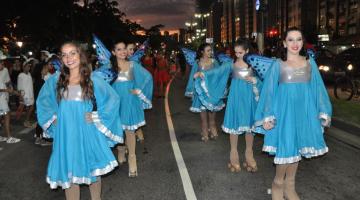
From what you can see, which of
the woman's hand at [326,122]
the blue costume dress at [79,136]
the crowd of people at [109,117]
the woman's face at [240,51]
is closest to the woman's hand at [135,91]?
the woman's face at [240,51]

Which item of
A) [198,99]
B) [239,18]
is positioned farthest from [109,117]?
[239,18]

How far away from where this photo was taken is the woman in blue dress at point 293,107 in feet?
14.8

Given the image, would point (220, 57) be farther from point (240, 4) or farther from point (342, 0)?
point (240, 4)

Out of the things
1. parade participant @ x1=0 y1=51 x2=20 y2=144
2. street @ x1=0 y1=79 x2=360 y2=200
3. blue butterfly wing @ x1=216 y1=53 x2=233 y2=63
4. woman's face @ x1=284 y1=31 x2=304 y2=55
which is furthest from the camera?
parade participant @ x1=0 y1=51 x2=20 y2=144

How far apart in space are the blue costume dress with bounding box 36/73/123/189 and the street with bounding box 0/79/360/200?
139 centimetres

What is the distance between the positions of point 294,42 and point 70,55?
2.27m

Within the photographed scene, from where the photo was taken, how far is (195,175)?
6391 millimetres

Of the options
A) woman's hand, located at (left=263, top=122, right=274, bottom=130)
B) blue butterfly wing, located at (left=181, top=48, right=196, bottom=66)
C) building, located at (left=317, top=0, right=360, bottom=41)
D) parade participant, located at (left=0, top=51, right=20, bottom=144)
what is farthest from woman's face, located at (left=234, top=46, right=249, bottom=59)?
building, located at (left=317, top=0, right=360, bottom=41)

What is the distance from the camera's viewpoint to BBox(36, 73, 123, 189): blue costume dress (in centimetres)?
420

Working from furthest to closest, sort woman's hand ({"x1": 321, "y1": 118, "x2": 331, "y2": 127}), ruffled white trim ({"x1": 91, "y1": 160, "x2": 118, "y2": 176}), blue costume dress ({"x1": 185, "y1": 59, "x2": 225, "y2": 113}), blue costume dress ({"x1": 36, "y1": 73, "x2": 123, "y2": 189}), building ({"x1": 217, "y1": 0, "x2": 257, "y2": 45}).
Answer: building ({"x1": 217, "y1": 0, "x2": 257, "y2": 45}) → blue costume dress ({"x1": 185, "y1": 59, "x2": 225, "y2": 113}) → woman's hand ({"x1": 321, "y1": 118, "x2": 331, "y2": 127}) → ruffled white trim ({"x1": 91, "y1": 160, "x2": 118, "y2": 176}) → blue costume dress ({"x1": 36, "y1": 73, "x2": 123, "y2": 189})

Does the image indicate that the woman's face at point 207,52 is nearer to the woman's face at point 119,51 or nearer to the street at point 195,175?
the street at point 195,175

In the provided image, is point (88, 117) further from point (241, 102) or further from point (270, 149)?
point (241, 102)

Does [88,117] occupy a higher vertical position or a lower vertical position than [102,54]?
lower

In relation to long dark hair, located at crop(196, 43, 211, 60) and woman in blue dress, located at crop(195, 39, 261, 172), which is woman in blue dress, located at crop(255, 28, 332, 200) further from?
long dark hair, located at crop(196, 43, 211, 60)
